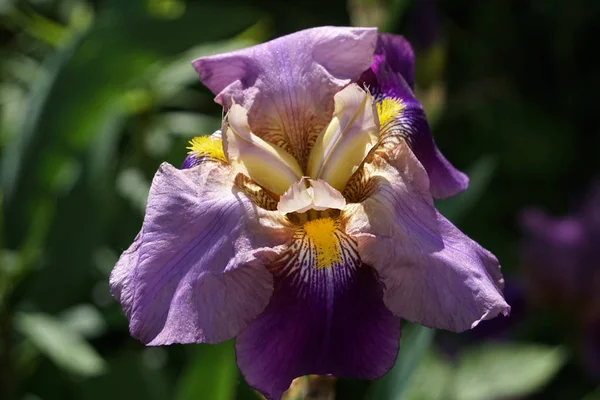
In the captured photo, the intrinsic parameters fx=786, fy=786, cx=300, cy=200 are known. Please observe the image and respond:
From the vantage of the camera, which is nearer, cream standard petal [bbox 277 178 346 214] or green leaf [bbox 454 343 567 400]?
cream standard petal [bbox 277 178 346 214]

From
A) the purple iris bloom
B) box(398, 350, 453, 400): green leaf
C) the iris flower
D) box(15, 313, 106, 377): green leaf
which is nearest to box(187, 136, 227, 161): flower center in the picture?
the iris flower

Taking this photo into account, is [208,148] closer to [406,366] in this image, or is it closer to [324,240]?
[324,240]

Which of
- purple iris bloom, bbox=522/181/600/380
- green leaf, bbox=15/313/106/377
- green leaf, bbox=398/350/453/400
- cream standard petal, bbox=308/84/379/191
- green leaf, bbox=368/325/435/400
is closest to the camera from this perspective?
cream standard petal, bbox=308/84/379/191

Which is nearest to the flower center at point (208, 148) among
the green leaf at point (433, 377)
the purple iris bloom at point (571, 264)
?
the green leaf at point (433, 377)

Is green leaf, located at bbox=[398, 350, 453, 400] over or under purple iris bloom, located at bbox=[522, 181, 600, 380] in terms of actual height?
over

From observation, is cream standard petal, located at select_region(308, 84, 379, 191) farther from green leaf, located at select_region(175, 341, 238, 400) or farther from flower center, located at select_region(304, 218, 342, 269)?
green leaf, located at select_region(175, 341, 238, 400)

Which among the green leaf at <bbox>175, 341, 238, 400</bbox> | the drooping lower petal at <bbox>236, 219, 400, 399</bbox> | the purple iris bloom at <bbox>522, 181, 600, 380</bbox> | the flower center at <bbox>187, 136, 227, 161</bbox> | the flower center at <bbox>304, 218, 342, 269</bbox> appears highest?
the flower center at <bbox>187, 136, 227, 161</bbox>

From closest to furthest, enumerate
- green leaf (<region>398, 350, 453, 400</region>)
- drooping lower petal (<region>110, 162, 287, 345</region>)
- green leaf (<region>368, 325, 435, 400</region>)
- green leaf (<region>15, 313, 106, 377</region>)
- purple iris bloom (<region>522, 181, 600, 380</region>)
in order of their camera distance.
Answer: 1. drooping lower petal (<region>110, 162, 287, 345</region>)
2. green leaf (<region>368, 325, 435, 400</region>)
3. green leaf (<region>15, 313, 106, 377</region>)
4. green leaf (<region>398, 350, 453, 400</region>)
5. purple iris bloom (<region>522, 181, 600, 380</region>)
